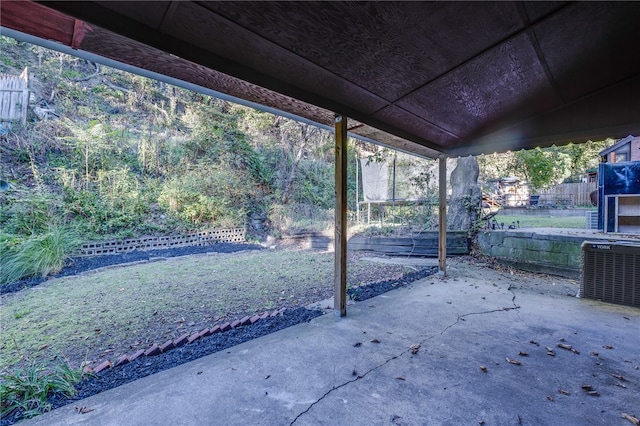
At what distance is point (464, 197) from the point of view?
21.1 ft

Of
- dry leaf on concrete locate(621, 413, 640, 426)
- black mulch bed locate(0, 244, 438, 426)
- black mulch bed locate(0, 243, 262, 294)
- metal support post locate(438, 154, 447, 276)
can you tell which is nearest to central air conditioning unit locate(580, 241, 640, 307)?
metal support post locate(438, 154, 447, 276)

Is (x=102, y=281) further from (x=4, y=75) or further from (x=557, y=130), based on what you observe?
(x=557, y=130)

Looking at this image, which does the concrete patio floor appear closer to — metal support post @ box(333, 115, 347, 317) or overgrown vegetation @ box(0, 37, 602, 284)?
metal support post @ box(333, 115, 347, 317)

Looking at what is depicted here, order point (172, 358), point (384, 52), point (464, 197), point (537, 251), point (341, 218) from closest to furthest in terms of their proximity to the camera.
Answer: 1. point (384, 52)
2. point (172, 358)
3. point (341, 218)
4. point (537, 251)
5. point (464, 197)

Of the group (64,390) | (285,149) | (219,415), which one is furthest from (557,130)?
(285,149)

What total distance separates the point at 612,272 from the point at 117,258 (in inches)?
303

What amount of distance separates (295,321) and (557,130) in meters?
3.71

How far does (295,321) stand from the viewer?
2762mm

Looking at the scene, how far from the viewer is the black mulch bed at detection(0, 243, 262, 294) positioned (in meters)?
3.86

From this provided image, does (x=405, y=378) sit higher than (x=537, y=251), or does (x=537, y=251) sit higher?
(x=537, y=251)

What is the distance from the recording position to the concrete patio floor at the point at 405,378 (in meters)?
1.46

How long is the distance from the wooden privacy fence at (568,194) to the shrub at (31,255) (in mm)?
17499

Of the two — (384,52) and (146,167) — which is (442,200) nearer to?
(384,52)

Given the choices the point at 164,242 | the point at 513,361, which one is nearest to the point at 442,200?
the point at 513,361
